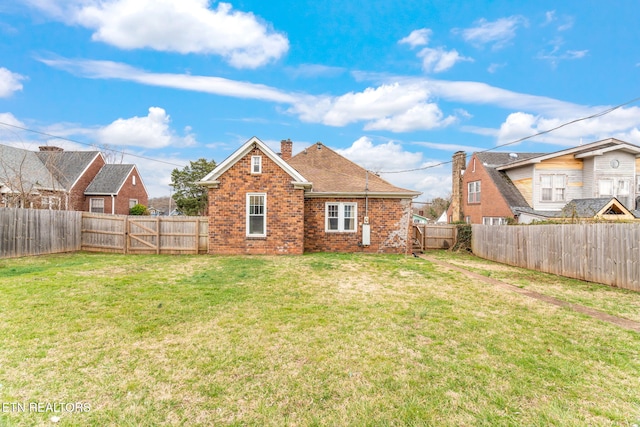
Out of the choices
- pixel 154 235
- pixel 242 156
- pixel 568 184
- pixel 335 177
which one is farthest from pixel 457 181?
pixel 154 235

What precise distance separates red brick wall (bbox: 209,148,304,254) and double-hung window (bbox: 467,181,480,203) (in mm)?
14987

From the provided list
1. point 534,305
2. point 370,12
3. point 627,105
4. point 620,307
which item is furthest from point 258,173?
point 627,105

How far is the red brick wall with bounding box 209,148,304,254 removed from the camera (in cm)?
1485

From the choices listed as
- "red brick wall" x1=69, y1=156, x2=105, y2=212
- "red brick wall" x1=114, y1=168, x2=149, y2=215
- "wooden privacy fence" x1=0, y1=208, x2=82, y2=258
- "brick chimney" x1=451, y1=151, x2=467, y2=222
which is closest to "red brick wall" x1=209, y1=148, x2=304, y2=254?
"wooden privacy fence" x1=0, y1=208, x2=82, y2=258

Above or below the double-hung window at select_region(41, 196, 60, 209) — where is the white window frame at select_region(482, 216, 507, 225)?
below

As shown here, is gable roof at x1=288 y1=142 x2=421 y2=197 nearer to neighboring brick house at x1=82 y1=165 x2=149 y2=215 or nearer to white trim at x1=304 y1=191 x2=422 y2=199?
white trim at x1=304 y1=191 x2=422 y2=199

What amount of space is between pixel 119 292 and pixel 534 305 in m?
9.35

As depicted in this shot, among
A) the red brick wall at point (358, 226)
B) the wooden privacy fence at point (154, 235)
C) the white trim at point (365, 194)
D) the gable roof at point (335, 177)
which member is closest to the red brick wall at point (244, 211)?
the wooden privacy fence at point (154, 235)

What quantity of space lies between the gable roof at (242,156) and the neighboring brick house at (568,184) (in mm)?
12997

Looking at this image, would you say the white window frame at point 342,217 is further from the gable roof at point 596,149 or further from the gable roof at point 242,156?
the gable roof at point 596,149

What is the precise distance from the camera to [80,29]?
15125 millimetres

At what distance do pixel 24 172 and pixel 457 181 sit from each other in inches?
1299

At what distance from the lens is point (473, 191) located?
24.1m

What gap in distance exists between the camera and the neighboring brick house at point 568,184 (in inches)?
742
